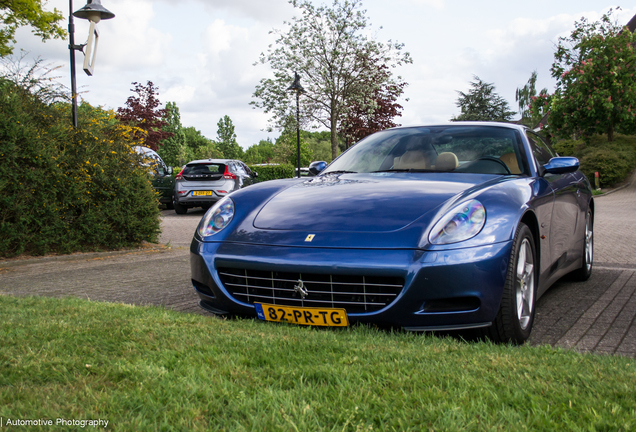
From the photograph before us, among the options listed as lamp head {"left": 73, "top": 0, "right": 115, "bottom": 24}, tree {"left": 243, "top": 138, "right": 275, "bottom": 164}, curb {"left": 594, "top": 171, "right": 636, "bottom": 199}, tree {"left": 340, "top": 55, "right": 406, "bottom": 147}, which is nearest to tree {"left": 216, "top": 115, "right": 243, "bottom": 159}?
tree {"left": 243, "top": 138, "right": 275, "bottom": 164}

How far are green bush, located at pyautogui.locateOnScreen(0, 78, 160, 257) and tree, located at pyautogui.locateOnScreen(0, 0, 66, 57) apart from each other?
10.2 meters

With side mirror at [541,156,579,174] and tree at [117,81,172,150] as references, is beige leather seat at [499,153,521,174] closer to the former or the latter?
side mirror at [541,156,579,174]

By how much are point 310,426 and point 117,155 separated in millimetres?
7858

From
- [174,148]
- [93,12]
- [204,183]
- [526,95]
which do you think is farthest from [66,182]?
[174,148]

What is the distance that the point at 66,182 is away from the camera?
27.0 feet

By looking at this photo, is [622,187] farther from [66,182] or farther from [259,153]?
[259,153]

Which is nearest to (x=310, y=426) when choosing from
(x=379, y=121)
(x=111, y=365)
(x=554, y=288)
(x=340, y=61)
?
(x=111, y=365)

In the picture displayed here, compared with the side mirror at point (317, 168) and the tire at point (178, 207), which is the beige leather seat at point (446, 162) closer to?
the side mirror at point (317, 168)

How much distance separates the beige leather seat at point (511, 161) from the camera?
4.36 metres

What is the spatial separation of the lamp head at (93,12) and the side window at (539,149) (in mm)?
7142

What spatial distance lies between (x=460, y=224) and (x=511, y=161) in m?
1.48

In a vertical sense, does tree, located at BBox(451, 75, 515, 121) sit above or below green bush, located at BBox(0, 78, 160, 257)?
above

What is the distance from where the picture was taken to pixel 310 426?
1.93 metres

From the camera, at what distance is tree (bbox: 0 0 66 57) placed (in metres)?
17.0
